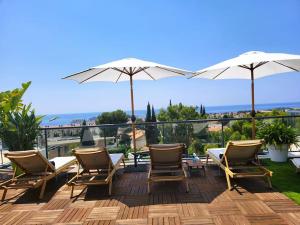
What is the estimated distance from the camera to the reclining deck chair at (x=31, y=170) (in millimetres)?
4641

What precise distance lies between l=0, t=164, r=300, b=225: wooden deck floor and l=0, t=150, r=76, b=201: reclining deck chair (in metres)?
0.24

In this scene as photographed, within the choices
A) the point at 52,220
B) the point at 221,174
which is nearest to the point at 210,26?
the point at 221,174

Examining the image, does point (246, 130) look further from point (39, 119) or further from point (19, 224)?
point (19, 224)

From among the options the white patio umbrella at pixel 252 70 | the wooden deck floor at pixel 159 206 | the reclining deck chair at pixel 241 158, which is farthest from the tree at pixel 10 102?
the reclining deck chair at pixel 241 158

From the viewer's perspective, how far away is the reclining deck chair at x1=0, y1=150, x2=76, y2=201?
464cm

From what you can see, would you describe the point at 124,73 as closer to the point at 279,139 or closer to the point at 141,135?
the point at 141,135

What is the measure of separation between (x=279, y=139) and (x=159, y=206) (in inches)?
161

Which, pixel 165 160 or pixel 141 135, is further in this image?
pixel 141 135

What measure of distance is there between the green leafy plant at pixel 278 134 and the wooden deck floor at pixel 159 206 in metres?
1.93

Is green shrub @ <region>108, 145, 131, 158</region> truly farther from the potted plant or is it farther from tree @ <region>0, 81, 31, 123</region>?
the potted plant

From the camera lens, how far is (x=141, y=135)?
23.7ft

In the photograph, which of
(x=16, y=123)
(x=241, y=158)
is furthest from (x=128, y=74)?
(x=241, y=158)

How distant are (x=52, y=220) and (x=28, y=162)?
1714 millimetres

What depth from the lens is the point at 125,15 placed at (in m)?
11.5
